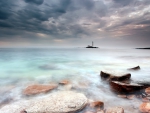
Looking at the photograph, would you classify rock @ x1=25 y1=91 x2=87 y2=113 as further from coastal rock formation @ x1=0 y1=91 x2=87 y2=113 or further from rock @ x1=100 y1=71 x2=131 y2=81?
rock @ x1=100 y1=71 x2=131 y2=81

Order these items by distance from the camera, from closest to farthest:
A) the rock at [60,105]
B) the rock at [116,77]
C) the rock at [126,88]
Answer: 1. the rock at [60,105]
2. the rock at [126,88]
3. the rock at [116,77]

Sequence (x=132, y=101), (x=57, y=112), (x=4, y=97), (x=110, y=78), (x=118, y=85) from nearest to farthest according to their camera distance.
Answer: (x=57, y=112) < (x=132, y=101) < (x=4, y=97) < (x=118, y=85) < (x=110, y=78)

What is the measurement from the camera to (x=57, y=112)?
3613 millimetres

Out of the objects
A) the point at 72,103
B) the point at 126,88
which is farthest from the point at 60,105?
the point at 126,88

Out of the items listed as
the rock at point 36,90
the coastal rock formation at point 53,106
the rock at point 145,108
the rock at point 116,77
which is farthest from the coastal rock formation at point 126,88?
the rock at point 36,90

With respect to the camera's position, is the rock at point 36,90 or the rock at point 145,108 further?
the rock at point 36,90

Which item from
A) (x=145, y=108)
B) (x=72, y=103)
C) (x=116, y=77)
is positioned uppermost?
(x=116, y=77)

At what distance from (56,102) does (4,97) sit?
8.64 feet

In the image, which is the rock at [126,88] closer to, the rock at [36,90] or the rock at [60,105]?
the rock at [60,105]

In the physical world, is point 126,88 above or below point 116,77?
below

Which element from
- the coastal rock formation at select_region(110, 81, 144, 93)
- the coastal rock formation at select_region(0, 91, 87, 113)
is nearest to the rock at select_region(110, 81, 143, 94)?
the coastal rock formation at select_region(110, 81, 144, 93)

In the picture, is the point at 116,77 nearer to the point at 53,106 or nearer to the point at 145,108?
the point at 145,108

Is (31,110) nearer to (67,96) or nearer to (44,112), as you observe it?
(44,112)

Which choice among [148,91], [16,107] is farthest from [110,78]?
[16,107]
